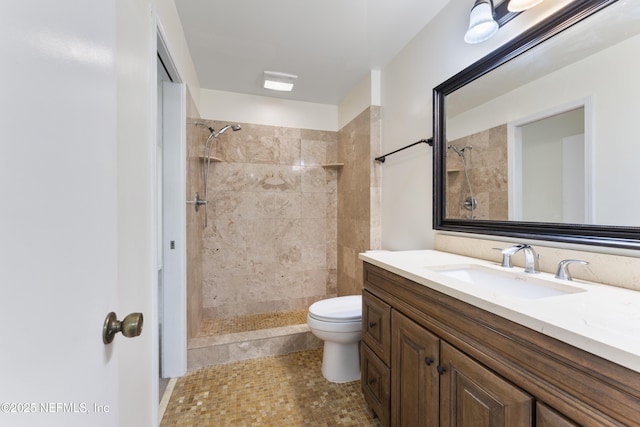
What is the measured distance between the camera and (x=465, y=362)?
85 cm

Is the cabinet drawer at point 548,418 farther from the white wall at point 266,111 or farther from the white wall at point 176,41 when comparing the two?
the white wall at point 266,111

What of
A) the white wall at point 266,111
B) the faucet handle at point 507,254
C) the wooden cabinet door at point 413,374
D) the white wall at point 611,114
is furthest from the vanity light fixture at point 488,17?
the white wall at point 266,111

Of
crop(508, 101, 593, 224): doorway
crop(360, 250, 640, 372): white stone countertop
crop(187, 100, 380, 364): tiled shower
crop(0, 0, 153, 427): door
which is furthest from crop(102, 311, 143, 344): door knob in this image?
crop(187, 100, 380, 364): tiled shower

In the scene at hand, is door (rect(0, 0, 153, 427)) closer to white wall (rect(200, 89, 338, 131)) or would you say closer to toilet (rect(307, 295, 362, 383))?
toilet (rect(307, 295, 362, 383))

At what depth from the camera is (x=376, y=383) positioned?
139cm

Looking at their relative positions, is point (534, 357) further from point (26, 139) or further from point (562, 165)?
point (26, 139)

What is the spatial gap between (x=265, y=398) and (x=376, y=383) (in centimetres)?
74

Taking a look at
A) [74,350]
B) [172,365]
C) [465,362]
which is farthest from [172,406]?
[465,362]

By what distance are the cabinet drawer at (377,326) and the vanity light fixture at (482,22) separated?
140 cm

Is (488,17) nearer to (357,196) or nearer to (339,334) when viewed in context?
(357,196)

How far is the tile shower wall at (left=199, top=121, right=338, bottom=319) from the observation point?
8.98ft

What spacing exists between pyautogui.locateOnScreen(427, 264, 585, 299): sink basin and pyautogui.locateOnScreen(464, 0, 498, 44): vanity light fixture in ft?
3.69

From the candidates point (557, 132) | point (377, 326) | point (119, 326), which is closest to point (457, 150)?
point (557, 132)

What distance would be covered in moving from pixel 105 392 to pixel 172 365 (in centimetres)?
162
